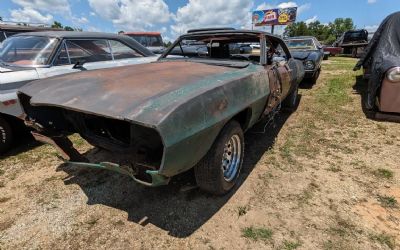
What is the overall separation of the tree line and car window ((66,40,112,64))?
63.7 m

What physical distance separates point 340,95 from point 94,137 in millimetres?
6169

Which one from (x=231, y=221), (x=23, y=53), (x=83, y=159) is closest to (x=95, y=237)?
(x=83, y=159)

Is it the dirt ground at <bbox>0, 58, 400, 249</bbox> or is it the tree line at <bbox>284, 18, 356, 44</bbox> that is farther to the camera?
the tree line at <bbox>284, 18, 356, 44</bbox>

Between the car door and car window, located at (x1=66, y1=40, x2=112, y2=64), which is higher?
car window, located at (x1=66, y1=40, x2=112, y2=64)

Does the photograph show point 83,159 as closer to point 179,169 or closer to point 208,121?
point 179,169

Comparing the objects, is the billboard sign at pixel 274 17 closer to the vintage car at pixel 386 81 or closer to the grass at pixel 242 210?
the vintage car at pixel 386 81

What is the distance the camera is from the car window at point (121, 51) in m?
5.50

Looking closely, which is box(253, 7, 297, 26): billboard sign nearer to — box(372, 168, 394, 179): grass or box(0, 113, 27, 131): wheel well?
box(372, 168, 394, 179): grass

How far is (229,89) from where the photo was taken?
8.30 ft

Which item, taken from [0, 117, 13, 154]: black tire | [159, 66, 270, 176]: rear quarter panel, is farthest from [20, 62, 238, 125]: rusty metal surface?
[0, 117, 13, 154]: black tire

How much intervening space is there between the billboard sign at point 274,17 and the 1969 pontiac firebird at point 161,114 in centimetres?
4507

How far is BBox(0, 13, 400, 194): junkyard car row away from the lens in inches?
80.2

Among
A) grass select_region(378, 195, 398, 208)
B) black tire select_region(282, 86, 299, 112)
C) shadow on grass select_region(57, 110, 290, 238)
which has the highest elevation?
black tire select_region(282, 86, 299, 112)

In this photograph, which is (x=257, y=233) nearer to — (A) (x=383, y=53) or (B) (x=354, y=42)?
(A) (x=383, y=53)
